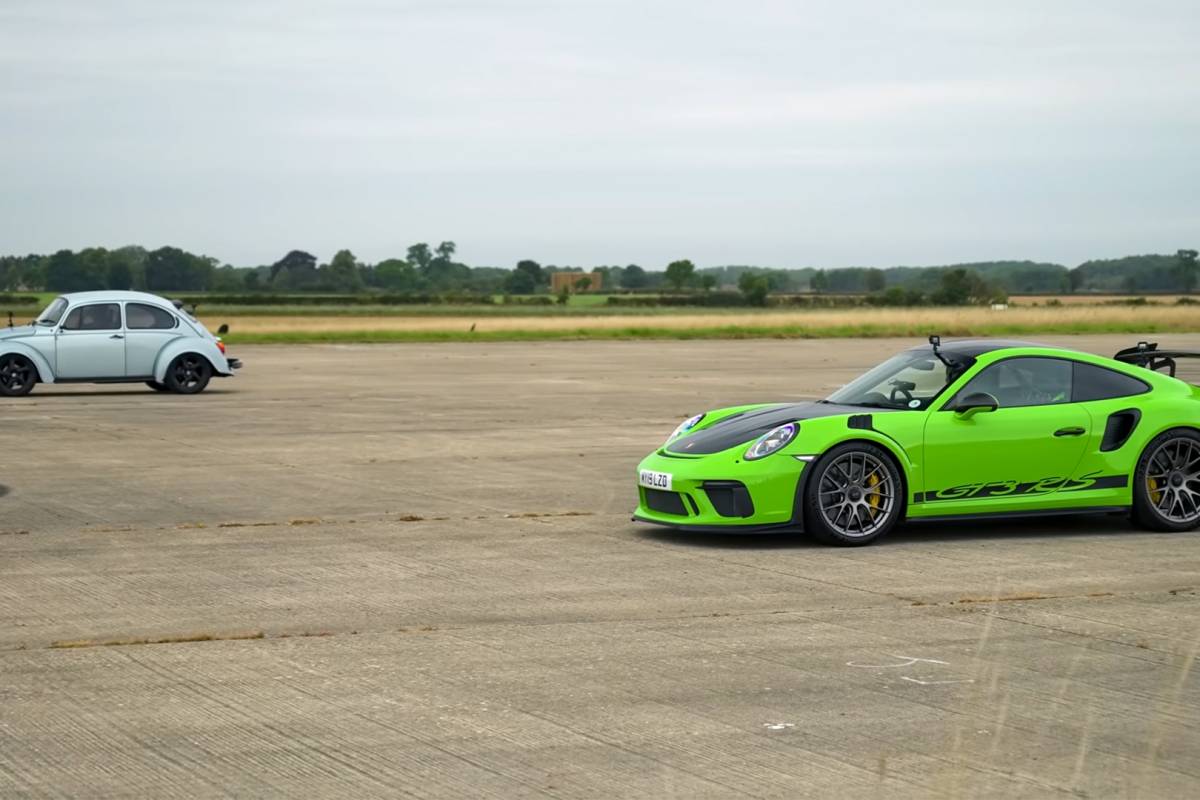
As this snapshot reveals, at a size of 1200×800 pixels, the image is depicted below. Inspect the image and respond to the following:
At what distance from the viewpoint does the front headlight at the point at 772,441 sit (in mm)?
10135

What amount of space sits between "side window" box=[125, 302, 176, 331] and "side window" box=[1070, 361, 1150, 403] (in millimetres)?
18030

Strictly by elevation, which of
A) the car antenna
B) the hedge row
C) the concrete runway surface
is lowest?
the concrete runway surface

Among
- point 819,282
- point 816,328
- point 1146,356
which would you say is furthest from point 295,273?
point 1146,356

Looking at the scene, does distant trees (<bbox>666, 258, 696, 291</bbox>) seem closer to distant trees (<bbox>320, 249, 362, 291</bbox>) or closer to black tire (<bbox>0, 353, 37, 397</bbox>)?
distant trees (<bbox>320, 249, 362, 291</bbox>)

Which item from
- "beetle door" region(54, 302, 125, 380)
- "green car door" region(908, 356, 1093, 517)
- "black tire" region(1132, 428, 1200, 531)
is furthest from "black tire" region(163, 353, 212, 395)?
"black tire" region(1132, 428, 1200, 531)

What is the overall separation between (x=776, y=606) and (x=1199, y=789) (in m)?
3.20

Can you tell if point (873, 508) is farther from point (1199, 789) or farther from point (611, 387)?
point (611, 387)

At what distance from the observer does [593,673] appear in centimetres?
670

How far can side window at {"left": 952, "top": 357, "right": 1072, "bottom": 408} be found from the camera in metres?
10.7

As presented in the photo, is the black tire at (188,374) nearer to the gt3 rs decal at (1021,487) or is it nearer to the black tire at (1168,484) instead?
the gt3 rs decal at (1021,487)

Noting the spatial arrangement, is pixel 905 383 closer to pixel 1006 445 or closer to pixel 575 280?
pixel 1006 445

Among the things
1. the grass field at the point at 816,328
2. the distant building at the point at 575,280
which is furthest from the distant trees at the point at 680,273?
the grass field at the point at 816,328

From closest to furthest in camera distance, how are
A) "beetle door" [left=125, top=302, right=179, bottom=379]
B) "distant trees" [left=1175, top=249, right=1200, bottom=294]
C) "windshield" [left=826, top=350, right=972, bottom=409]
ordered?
"windshield" [left=826, top=350, right=972, bottom=409], "beetle door" [left=125, top=302, right=179, bottom=379], "distant trees" [left=1175, top=249, right=1200, bottom=294]

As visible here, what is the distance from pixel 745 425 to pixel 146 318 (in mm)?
17226
